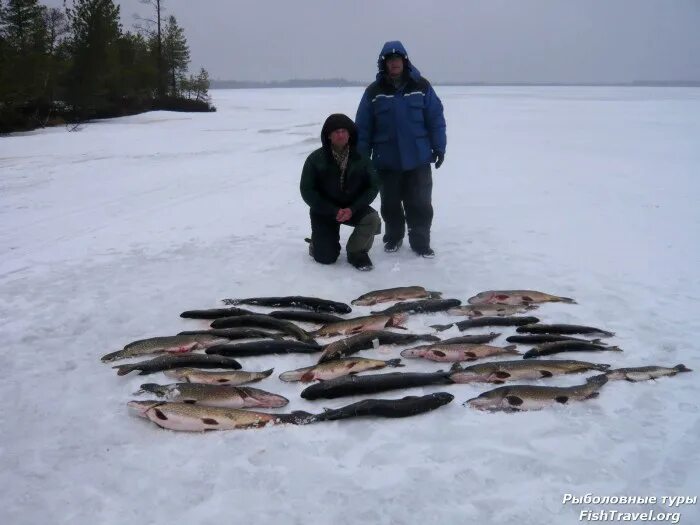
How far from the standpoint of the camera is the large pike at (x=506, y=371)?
151 inches

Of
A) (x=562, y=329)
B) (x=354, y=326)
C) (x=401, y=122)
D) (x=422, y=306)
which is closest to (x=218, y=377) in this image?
(x=354, y=326)

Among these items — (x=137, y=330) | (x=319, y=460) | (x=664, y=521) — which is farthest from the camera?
(x=137, y=330)

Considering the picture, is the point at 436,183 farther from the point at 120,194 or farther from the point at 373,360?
the point at 373,360

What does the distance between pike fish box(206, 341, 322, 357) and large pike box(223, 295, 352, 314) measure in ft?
2.65

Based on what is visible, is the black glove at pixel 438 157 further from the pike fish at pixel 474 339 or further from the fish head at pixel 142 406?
the fish head at pixel 142 406

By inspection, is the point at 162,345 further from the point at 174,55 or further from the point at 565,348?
the point at 174,55

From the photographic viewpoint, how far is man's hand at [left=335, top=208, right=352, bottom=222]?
6215 millimetres

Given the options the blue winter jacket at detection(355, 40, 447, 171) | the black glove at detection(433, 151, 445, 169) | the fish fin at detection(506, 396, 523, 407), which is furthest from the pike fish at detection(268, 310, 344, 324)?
the black glove at detection(433, 151, 445, 169)

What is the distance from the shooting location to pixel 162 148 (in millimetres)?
18125

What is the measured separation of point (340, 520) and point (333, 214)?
13.3 ft

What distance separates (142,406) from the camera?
Answer: 3.44 meters

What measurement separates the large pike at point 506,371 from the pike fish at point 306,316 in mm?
1353

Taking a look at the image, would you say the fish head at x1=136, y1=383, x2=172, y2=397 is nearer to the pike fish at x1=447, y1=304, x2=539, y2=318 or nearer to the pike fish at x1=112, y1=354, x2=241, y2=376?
the pike fish at x1=112, y1=354, x2=241, y2=376

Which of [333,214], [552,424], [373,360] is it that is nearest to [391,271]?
[333,214]
